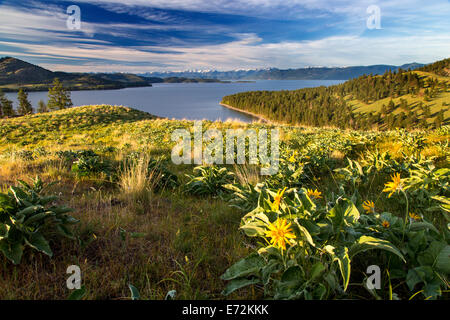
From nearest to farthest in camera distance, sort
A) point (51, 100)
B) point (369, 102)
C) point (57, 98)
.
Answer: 1. point (51, 100)
2. point (57, 98)
3. point (369, 102)

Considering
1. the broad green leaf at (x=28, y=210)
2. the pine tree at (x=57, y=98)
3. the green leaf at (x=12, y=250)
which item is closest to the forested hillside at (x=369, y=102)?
the pine tree at (x=57, y=98)

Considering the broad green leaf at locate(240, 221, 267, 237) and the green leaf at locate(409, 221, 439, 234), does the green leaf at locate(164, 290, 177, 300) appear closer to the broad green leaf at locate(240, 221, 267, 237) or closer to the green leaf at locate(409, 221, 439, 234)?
the broad green leaf at locate(240, 221, 267, 237)

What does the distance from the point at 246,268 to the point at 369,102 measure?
11156 centimetres

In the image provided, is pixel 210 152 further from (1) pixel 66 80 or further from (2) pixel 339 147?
(1) pixel 66 80

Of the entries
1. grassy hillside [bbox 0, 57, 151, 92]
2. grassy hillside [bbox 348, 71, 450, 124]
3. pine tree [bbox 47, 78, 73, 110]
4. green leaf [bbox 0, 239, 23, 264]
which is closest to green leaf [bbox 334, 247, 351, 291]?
green leaf [bbox 0, 239, 23, 264]

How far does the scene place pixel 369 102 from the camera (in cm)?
9262

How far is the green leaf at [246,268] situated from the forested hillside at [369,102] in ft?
256

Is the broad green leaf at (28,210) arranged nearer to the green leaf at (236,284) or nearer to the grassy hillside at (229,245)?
the grassy hillside at (229,245)

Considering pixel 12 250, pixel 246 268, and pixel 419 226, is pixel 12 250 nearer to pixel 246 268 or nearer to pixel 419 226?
pixel 246 268

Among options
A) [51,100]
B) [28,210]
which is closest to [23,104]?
[51,100]

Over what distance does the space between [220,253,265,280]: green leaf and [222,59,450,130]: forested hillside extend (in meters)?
78.1

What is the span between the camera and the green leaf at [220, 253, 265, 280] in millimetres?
1479

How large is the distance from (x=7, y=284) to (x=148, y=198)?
187cm
